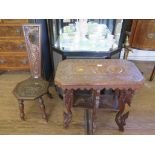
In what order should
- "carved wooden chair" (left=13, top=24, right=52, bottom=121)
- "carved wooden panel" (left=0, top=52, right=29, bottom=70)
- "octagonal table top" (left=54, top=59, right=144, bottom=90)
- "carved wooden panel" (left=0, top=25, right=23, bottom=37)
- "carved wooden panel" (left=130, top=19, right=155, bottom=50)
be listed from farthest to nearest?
"carved wooden panel" (left=0, top=52, right=29, bottom=70), "carved wooden panel" (left=0, top=25, right=23, bottom=37), "carved wooden panel" (left=130, top=19, right=155, bottom=50), "carved wooden chair" (left=13, top=24, right=52, bottom=121), "octagonal table top" (left=54, top=59, right=144, bottom=90)

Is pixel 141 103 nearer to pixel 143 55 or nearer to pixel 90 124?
pixel 90 124

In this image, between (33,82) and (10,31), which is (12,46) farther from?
(33,82)

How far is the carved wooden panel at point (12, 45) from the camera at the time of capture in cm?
224

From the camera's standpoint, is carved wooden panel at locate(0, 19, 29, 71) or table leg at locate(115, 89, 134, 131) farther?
carved wooden panel at locate(0, 19, 29, 71)

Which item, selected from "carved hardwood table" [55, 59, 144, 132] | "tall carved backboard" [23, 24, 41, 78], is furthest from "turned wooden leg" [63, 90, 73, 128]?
"tall carved backboard" [23, 24, 41, 78]

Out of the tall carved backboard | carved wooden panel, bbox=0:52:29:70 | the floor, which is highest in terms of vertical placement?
the tall carved backboard

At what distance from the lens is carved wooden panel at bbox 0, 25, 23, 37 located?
6.98 ft

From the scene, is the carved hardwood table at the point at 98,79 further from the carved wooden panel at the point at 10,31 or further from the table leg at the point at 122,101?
the carved wooden panel at the point at 10,31

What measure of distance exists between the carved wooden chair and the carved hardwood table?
0.33 metres

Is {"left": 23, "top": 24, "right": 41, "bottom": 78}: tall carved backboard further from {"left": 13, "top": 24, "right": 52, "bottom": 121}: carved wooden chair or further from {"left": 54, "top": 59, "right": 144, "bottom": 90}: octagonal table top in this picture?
{"left": 54, "top": 59, "right": 144, "bottom": 90}: octagonal table top

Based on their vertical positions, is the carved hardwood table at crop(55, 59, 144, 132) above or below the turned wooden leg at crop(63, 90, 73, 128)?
above

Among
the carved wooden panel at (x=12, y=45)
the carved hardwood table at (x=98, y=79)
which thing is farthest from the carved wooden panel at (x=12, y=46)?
the carved hardwood table at (x=98, y=79)

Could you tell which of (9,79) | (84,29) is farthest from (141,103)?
(9,79)
